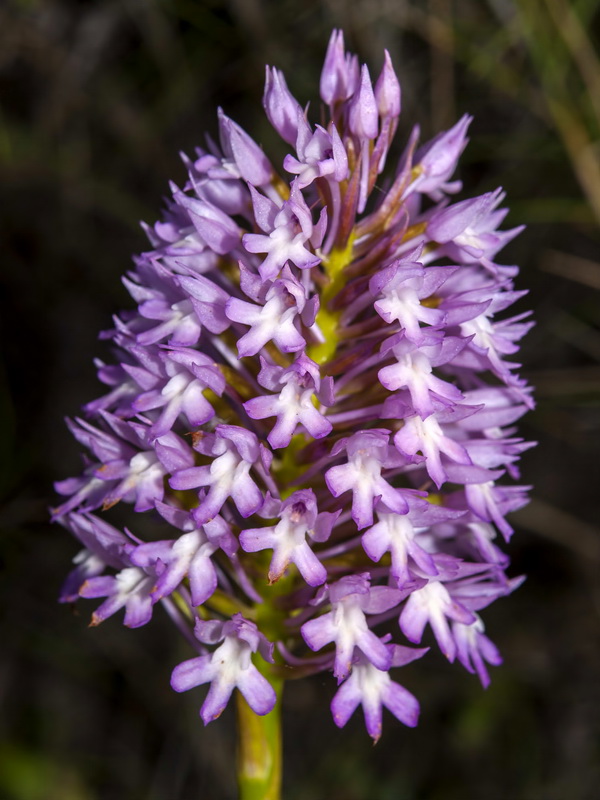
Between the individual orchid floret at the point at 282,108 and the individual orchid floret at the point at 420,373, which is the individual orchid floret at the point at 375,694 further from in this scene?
the individual orchid floret at the point at 282,108

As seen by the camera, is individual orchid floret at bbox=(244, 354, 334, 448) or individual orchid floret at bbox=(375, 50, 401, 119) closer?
individual orchid floret at bbox=(244, 354, 334, 448)

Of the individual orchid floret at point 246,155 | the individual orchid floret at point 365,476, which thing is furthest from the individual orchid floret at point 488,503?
the individual orchid floret at point 246,155

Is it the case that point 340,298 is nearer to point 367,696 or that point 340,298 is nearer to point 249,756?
point 367,696

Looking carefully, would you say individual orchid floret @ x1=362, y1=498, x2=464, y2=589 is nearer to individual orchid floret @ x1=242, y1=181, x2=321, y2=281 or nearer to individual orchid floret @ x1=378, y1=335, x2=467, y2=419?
individual orchid floret @ x1=378, y1=335, x2=467, y2=419

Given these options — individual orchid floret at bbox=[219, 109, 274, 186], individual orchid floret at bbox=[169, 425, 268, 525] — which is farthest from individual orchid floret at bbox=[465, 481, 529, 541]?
individual orchid floret at bbox=[219, 109, 274, 186]

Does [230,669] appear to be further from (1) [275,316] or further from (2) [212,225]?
(2) [212,225]

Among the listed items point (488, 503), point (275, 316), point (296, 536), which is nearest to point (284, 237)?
point (275, 316)
